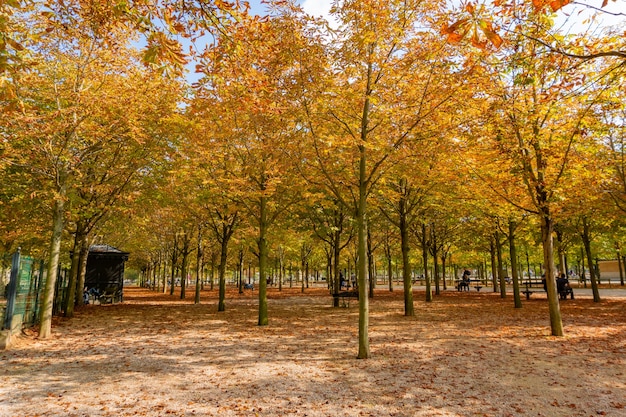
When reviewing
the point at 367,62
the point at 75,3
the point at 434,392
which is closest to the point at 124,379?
the point at 434,392

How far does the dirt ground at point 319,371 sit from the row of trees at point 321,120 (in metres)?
1.38

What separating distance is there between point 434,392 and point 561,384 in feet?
7.54

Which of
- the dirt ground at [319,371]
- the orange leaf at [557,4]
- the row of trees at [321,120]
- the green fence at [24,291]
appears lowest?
the dirt ground at [319,371]

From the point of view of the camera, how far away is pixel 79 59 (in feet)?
37.4

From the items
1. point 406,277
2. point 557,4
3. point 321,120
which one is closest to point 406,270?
point 406,277

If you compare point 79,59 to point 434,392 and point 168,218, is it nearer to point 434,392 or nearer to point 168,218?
point 434,392

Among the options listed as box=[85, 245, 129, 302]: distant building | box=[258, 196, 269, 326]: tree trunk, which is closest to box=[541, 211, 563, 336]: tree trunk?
box=[258, 196, 269, 326]: tree trunk

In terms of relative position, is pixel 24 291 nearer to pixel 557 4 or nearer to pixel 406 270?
pixel 406 270

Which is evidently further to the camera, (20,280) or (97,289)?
(97,289)

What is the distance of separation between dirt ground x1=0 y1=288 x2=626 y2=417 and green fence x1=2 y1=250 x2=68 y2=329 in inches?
36.1

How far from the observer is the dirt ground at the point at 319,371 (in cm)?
522

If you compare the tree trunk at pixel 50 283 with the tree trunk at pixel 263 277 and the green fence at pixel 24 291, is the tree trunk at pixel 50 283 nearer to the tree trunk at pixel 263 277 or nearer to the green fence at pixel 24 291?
the green fence at pixel 24 291

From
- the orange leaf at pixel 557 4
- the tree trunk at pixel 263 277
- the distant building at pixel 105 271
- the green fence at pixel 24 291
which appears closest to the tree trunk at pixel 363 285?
the tree trunk at pixel 263 277

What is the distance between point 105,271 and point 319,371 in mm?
22078
